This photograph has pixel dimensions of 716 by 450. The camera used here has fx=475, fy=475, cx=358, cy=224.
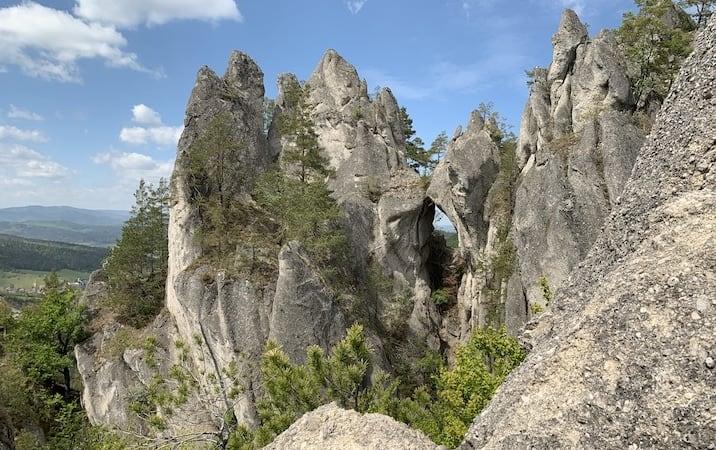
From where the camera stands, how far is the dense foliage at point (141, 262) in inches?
1644

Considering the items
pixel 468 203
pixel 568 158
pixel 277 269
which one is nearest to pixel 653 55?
pixel 568 158

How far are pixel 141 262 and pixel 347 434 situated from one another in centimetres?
4075

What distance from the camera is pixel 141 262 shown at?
146 feet

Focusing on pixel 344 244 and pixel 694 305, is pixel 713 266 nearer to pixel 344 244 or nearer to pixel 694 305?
pixel 694 305

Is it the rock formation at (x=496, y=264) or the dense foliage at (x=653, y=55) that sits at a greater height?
the dense foliage at (x=653, y=55)

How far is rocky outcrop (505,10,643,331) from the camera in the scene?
28.0 m

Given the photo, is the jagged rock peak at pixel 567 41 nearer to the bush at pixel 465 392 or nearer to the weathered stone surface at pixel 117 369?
the bush at pixel 465 392

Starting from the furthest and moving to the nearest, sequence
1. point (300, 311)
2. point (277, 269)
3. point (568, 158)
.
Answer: point (277, 269)
point (300, 311)
point (568, 158)

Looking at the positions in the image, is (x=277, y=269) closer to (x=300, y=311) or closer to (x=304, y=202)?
(x=300, y=311)

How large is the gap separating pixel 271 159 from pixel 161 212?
11.7m

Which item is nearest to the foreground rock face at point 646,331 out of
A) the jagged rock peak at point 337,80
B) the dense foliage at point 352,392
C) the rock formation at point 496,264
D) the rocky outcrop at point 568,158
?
the rock formation at point 496,264

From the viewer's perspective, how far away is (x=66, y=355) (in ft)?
145

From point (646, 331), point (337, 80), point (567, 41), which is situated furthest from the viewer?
point (337, 80)

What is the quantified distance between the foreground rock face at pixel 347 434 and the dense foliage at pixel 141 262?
1376 inches
